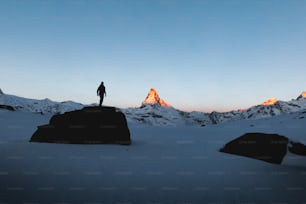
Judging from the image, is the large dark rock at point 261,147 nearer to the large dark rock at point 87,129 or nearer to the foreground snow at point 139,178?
the foreground snow at point 139,178

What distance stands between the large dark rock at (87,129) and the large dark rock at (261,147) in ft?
21.0

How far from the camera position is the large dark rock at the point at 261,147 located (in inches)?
463

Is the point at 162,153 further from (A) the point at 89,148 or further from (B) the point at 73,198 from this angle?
(B) the point at 73,198

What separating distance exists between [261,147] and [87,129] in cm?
985

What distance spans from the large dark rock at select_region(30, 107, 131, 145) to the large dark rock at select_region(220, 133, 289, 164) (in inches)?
252

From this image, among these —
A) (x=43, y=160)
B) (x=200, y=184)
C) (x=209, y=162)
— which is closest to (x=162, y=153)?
(x=209, y=162)

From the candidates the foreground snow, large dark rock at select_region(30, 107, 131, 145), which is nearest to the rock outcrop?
the foreground snow

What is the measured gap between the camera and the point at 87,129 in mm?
15273

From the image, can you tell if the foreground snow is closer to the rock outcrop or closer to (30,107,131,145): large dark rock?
the rock outcrop

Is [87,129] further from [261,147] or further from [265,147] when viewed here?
[265,147]

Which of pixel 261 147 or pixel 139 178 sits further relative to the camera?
pixel 261 147

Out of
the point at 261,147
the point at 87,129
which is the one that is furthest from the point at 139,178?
the point at 87,129

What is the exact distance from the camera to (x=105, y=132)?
15.4 metres

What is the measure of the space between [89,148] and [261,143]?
8.87m
